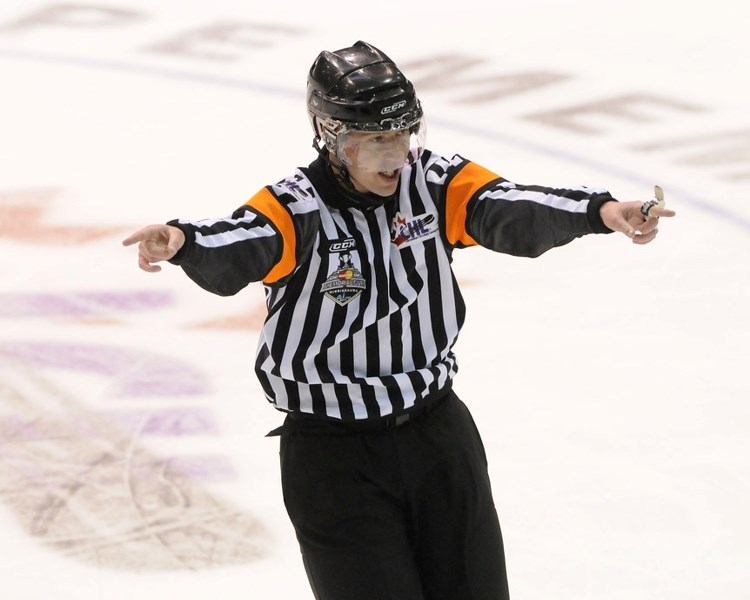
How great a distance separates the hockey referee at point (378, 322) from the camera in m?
3.00

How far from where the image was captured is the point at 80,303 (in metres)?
5.95

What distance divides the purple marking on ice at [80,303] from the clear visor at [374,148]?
118 inches

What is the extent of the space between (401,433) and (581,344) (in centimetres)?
247

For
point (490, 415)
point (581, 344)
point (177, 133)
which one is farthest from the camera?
point (177, 133)

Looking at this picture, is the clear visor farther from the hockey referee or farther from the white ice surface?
the white ice surface

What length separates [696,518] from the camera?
441 cm

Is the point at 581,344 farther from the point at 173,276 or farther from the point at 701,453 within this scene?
the point at 173,276

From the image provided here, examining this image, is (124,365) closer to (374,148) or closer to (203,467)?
(203,467)

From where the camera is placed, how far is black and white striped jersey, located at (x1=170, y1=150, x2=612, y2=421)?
3.01m

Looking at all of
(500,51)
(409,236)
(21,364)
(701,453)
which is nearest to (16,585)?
(21,364)

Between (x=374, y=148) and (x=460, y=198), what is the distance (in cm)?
24

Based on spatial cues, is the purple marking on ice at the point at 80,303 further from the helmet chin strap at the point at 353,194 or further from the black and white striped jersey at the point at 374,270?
the helmet chin strap at the point at 353,194

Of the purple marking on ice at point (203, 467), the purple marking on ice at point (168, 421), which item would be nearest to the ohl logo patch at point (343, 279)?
the purple marking on ice at point (203, 467)

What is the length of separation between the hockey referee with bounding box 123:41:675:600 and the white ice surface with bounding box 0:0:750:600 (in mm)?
1128
